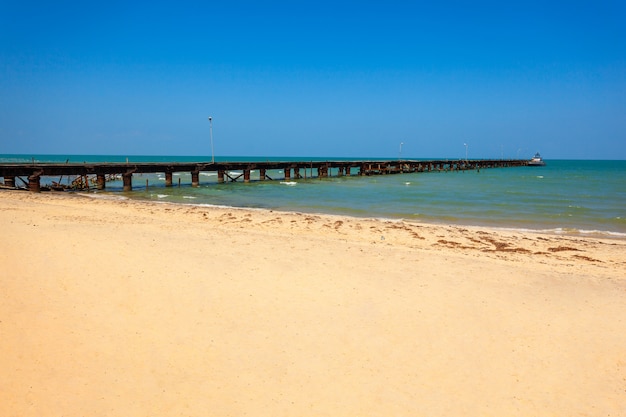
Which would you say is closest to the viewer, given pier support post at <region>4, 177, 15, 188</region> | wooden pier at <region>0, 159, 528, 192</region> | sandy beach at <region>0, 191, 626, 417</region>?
sandy beach at <region>0, 191, 626, 417</region>

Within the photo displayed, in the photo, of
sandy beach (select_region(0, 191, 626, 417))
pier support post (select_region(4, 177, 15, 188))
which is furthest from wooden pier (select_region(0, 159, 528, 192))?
sandy beach (select_region(0, 191, 626, 417))

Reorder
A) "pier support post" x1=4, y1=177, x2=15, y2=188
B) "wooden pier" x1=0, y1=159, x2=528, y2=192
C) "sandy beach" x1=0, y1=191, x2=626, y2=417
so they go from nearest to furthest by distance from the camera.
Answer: "sandy beach" x1=0, y1=191, x2=626, y2=417 < "wooden pier" x1=0, y1=159, x2=528, y2=192 < "pier support post" x1=4, y1=177, x2=15, y2=188

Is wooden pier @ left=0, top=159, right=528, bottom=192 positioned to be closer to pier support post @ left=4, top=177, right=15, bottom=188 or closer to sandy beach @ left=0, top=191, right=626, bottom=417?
pier support post @ left=4, top=177, right=15, bottom=188

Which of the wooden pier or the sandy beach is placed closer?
the sandy beach

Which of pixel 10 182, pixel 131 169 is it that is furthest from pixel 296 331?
pixel 10 182

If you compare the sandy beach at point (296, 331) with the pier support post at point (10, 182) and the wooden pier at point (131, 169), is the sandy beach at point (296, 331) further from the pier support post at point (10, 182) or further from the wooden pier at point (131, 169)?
the pier support post at point (10, 182)

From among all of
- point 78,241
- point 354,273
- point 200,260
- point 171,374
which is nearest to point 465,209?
point 354,273

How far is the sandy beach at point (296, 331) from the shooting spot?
391cm

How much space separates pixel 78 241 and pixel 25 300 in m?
3.74

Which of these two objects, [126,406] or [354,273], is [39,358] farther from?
[354,273]

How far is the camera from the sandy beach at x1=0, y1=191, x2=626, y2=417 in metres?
3.91

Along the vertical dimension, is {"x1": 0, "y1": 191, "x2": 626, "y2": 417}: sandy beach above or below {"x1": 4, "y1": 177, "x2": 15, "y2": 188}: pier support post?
below

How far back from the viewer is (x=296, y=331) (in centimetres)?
530

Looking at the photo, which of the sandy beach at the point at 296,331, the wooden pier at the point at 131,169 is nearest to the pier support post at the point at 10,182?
the wooden pier at the point at 131,169
